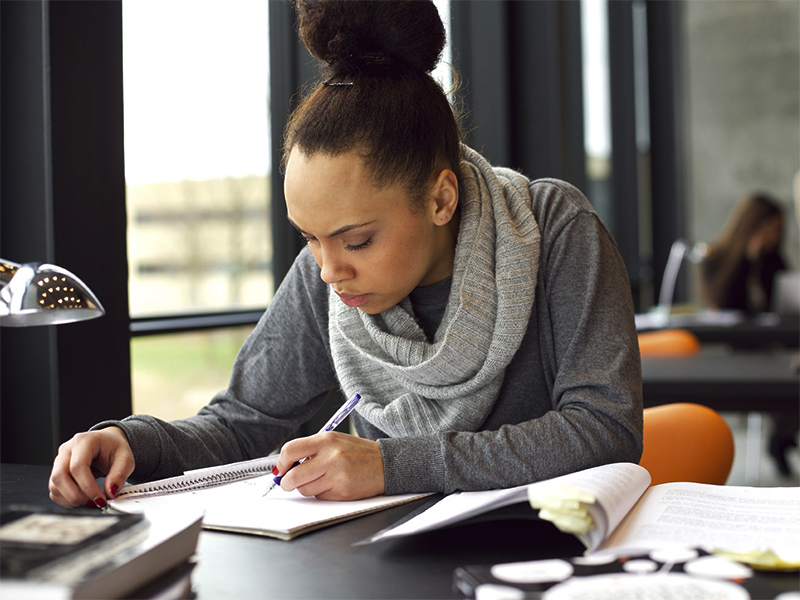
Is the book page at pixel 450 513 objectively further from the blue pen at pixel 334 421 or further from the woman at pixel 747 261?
the woman at pixel 747 261

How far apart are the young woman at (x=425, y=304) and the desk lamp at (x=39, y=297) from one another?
Answer: 23 cm

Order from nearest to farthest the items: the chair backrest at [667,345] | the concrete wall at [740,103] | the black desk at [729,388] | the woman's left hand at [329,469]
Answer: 1. the woman's left hand at [329,469]
2. the black desk at [729,388]
3. the chair backrest at [667,345]
4. the concrete wall at [740,103]

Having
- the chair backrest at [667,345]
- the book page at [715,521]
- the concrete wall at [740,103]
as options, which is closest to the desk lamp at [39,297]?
the book page at [715,521]

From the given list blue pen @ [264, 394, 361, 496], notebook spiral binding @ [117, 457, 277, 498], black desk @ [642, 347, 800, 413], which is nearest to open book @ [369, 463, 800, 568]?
blue pen @ [264, 394, 361, 496]

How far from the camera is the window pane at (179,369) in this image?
2.04 meters

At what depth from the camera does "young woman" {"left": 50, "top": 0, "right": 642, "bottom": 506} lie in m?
1.04

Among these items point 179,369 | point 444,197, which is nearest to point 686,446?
point 444,197

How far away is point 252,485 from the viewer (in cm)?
108

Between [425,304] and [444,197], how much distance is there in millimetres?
191

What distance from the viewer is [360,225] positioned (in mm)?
1146

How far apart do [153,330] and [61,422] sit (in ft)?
2.23

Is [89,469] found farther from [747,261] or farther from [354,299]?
[747,261]

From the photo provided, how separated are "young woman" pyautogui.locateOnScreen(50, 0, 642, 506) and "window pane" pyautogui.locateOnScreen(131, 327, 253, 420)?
28.5 inches

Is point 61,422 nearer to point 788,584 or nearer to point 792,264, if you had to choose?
point 788,584
